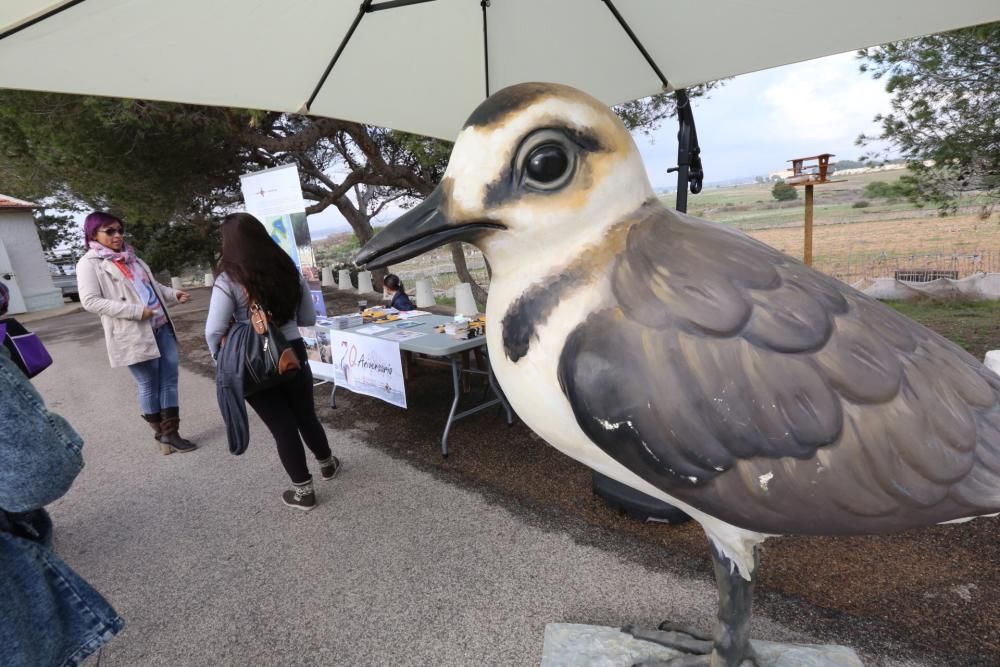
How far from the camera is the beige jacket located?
345 centimetres

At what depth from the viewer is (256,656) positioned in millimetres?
2049

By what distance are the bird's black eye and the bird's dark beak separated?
11 cm

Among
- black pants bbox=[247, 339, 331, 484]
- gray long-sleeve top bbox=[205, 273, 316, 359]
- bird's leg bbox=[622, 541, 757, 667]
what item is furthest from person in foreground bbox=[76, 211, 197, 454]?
bird's leg bbox=[622, 541, 757, 667]

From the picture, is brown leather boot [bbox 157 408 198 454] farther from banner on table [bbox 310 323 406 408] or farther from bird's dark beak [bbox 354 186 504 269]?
bird's dark beak [bbox 354 186 504 269]

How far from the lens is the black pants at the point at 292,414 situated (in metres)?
2.79

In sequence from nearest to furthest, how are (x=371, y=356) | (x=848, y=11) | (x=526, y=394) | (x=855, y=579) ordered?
(x=526, y=394) < (x=848, y=11) < (x=855, y=579) < (x=371, y=356)

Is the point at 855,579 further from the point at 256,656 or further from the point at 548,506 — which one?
the point at 256,656

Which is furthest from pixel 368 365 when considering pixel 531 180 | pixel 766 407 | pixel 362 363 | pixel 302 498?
pixel 766 407

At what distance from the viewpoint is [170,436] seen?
13.8ft

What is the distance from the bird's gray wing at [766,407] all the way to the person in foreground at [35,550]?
3.76 ft

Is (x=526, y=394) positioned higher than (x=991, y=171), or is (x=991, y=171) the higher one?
(x=991, y=171)

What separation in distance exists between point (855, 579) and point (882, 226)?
613 inches

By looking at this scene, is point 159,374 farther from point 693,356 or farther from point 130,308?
point 693,356

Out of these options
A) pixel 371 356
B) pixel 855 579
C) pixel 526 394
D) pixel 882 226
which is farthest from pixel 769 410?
pixel 882 226
